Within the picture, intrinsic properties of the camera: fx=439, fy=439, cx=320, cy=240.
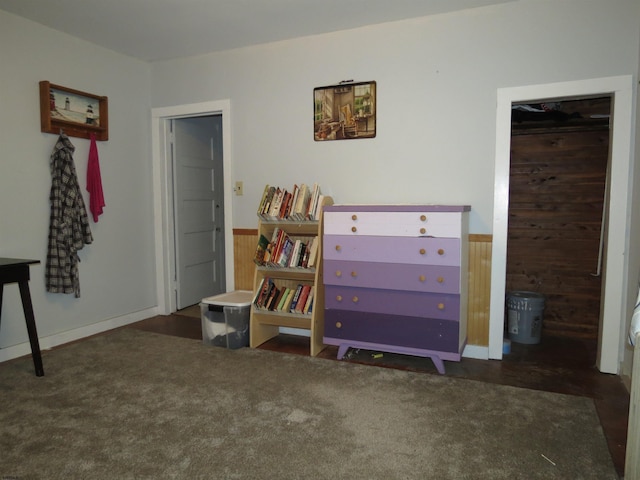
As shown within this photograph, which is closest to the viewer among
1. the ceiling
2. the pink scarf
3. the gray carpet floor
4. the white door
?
the gray carpet floor

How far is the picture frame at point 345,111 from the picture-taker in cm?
333

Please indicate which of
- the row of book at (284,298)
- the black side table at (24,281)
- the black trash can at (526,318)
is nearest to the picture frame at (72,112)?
the black side table at (24,281)

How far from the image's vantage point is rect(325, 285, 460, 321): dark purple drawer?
8.99ft

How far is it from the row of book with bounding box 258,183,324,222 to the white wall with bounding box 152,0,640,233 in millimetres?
324

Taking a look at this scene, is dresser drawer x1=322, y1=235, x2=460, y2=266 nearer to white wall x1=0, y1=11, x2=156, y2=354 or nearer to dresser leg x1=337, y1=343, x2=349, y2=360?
dresser leg x1=337, y1=343, x2=349, y2=360

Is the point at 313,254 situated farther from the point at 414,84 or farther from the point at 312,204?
the point at 414,84

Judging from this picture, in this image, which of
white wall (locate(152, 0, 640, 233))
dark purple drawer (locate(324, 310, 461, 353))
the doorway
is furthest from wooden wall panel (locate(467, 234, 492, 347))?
Result: the doorway

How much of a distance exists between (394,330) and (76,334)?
101 inches

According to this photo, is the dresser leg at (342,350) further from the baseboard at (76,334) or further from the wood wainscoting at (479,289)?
the baseboard at (76,334)

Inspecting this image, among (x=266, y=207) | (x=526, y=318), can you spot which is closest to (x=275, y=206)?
(x=266, y=207)

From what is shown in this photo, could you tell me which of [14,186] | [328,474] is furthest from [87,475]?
[14,186]

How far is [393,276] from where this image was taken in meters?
2.84

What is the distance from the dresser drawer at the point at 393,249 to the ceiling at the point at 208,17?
1.56 metres

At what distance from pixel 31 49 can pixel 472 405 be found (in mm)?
3781
